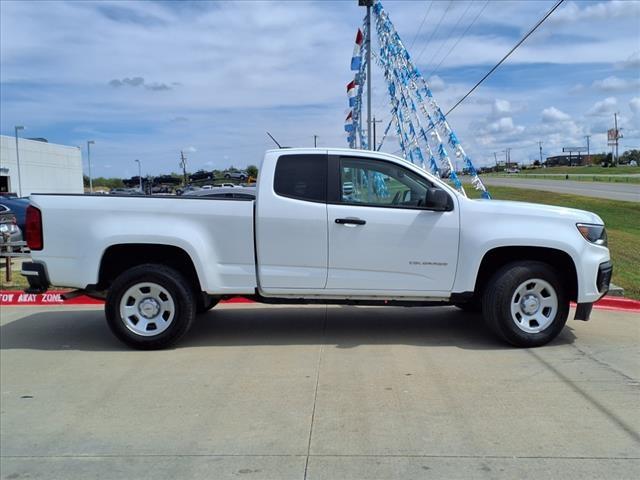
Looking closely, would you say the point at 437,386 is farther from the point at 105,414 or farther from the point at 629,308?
the point at 629,308

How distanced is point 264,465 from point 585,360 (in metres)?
3.47

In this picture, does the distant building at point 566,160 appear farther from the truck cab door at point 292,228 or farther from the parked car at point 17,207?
the truck cab door at point 292,228

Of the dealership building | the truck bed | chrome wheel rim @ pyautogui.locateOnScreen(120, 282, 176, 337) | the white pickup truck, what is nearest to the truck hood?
the white pickup truck

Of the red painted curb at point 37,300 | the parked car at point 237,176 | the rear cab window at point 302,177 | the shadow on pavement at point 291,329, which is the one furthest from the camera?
the parked car at point 237,176

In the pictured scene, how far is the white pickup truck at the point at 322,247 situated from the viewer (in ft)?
19.4

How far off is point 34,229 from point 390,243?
3.53m

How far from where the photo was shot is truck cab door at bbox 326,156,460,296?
589cm

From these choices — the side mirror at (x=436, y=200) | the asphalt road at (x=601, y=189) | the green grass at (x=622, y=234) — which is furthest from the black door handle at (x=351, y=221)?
the asphalt road at (x=601, y=189)

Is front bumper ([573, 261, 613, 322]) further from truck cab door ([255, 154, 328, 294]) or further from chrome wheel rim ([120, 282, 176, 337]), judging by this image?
chrome wheel rim ([120, 282, 176, 337])

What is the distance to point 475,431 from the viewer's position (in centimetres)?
404

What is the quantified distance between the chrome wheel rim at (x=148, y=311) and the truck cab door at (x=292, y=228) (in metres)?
1.00

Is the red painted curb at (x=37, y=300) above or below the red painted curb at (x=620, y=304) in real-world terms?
above

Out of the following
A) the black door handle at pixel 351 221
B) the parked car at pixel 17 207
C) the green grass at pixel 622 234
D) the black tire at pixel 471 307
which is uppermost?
the black door handle at pixel 351 221

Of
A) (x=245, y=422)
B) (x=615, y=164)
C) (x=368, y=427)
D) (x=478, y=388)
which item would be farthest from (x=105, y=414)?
(x=615, y=164)
